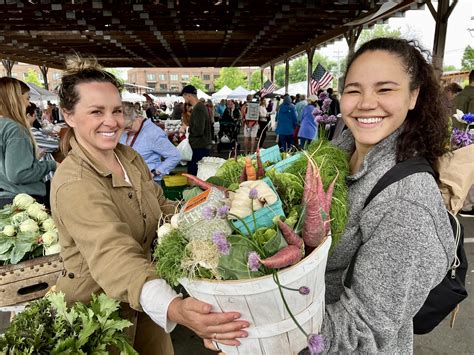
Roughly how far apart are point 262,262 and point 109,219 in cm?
66

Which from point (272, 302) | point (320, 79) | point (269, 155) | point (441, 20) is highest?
point (441, 20)

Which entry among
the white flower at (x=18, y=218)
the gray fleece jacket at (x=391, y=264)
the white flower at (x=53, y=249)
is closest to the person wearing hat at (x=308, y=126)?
the white flower at (x=18, y=218)

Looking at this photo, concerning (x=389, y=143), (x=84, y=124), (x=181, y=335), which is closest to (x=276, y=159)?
(x=389, y=143)

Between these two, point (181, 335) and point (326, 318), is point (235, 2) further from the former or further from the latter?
point (326, 318)

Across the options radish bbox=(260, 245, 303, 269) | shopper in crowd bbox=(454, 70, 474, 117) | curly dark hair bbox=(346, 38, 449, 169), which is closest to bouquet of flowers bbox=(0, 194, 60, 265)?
radish bbox=(260, 245, 303, 269)

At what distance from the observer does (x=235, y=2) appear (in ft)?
21.3

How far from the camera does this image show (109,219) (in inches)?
47.6

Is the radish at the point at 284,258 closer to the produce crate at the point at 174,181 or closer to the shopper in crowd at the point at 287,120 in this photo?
the produce crate at the point at 174,181

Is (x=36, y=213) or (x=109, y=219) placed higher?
(x=109, y=219)

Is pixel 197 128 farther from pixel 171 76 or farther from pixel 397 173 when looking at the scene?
pixel 171 76

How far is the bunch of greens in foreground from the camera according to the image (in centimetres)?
122

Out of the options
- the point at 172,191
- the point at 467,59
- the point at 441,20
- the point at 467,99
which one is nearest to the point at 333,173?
the point at 172,191

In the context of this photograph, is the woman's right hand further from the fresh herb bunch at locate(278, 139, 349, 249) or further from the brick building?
the brick building

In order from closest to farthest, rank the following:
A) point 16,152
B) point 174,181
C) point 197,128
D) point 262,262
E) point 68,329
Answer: point 262,262 → point 68,329 → point 16,152 → point 174,181 → point 197,128
